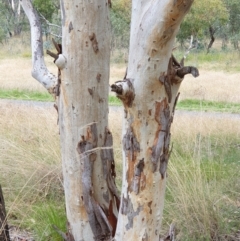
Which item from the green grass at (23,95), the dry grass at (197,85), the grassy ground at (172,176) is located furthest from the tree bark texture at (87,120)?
the green grass at (23,95)

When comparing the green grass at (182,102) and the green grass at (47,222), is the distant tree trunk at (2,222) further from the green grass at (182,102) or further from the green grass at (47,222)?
the green grass at (182,102)

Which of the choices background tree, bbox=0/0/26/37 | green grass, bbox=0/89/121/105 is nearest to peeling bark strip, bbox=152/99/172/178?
green grass, bbox=0/89/121/105

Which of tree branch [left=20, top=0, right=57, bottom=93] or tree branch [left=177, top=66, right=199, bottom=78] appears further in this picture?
tree branch [left=20, top=0, right=57, bottom=93]

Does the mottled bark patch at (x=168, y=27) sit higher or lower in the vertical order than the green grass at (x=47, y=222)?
higher

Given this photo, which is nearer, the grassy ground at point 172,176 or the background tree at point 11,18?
the grassy ground at point 172,176

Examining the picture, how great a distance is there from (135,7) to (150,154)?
594 mm

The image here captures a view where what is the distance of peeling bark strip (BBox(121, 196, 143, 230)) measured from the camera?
1.93m

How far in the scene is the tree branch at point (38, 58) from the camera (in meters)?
2.48

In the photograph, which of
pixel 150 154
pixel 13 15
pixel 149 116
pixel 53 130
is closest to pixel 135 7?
pixel 149 116

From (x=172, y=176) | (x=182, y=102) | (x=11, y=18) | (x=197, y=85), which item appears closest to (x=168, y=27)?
(x=172, y=176)

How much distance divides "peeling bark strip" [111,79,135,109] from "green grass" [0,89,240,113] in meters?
6.80

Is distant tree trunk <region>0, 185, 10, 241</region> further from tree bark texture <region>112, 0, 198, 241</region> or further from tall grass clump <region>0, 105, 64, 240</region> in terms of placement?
tree bark texture <region>112, 0, 198, 241</region>

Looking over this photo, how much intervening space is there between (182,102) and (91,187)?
8.19 metres

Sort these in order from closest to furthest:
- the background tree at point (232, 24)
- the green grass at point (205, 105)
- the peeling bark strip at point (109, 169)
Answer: the peeling bark strip at point (109, 169) → the green grass at point (205, 105) → the background tree at point (232, 24)
